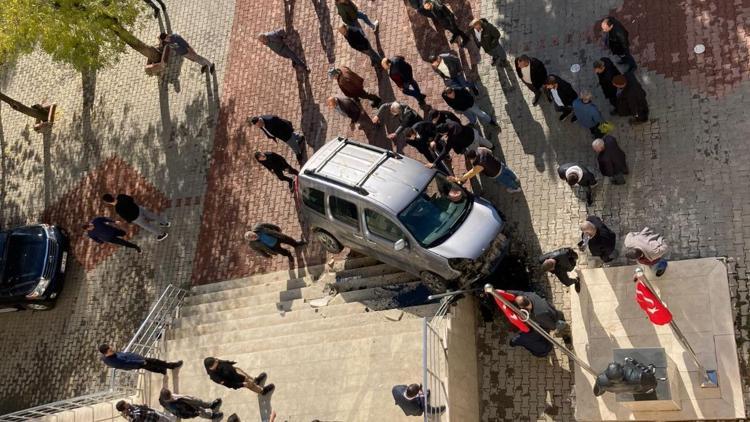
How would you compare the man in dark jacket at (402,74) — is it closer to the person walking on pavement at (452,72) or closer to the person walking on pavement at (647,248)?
the person walking on pavement at (452,72)

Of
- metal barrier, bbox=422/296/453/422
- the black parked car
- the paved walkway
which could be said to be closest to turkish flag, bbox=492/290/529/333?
metal barrier, bbox=422/296/453/422

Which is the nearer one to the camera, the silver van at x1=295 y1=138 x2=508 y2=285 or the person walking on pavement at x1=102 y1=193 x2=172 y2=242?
the silver van at x1=295 y1=138 x2=508 y2=285

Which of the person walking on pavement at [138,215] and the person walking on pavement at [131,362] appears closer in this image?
the person walking on pavement at [131,362]

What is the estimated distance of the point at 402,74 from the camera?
A: 13.8 m

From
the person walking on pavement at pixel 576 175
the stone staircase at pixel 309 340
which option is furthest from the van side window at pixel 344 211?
the person walking on pavement at pixel 576 175

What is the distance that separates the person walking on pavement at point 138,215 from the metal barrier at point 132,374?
1.47 m

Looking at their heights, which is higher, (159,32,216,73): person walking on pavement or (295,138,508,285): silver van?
(159,32,216,73): person walking on pavement

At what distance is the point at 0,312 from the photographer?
1647 centimetres

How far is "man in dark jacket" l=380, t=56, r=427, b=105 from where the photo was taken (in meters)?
13.8

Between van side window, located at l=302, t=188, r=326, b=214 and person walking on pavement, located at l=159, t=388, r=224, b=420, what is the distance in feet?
13.0

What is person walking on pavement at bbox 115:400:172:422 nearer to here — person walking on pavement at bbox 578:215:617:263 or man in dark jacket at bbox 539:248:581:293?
man in dark jacket at bbox 539:248:581:293

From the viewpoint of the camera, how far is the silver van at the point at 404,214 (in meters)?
11.9

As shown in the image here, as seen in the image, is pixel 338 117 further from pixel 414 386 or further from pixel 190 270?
pixel 414 386

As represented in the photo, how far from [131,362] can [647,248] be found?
9124 millimetres
